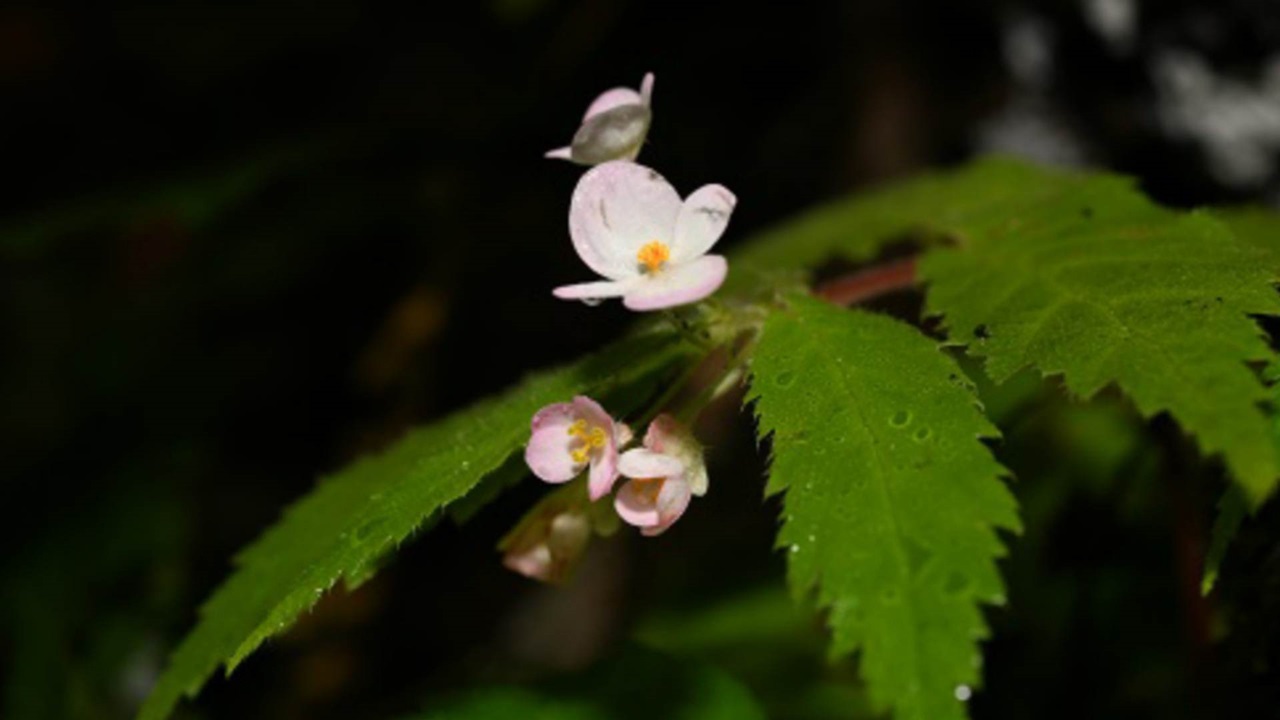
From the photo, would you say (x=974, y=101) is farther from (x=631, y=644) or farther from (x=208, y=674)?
(x=208, y=674)

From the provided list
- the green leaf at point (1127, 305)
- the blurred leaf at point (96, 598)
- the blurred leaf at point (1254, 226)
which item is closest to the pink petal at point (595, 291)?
the green leaf at point (1127, 305)

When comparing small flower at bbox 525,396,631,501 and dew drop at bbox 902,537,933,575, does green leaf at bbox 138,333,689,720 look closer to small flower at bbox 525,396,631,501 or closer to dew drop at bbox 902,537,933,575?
small flower at bbox 525,396,631,501

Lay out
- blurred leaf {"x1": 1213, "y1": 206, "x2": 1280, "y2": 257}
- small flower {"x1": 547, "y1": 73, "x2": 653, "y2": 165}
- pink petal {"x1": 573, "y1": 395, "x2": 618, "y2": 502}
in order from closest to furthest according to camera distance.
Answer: pink petal {"x1": 573, "y1": 395, "x2": 618, "y2": 502} → small flower {"x1": 547, "y1": 73, "x2": 653, "y2": 165} → blurred leaf {"x1": 1213, "y1": 206, "x2": 1280, "y2": 257}

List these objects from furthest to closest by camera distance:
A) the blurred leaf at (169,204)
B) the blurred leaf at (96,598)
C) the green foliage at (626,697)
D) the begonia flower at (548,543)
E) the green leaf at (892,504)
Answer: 1. the blurred leaf at (169,204)
2. the blurred leaf at (96,598)
3. the green foliage at (626,697)
4. the begonia flower at (548,543)
5. the green leaf at (892,504)

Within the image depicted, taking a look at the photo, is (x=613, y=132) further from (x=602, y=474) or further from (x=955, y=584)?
(x=955, y=584)

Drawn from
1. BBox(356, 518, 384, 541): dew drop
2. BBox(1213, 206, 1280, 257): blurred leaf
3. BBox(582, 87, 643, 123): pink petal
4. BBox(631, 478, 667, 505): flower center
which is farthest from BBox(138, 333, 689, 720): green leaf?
BBox(1213, 206, 1280, 257): blurred leaf

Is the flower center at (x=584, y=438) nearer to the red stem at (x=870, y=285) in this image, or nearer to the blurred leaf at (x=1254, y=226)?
the red stem at (x=870, y=285)
